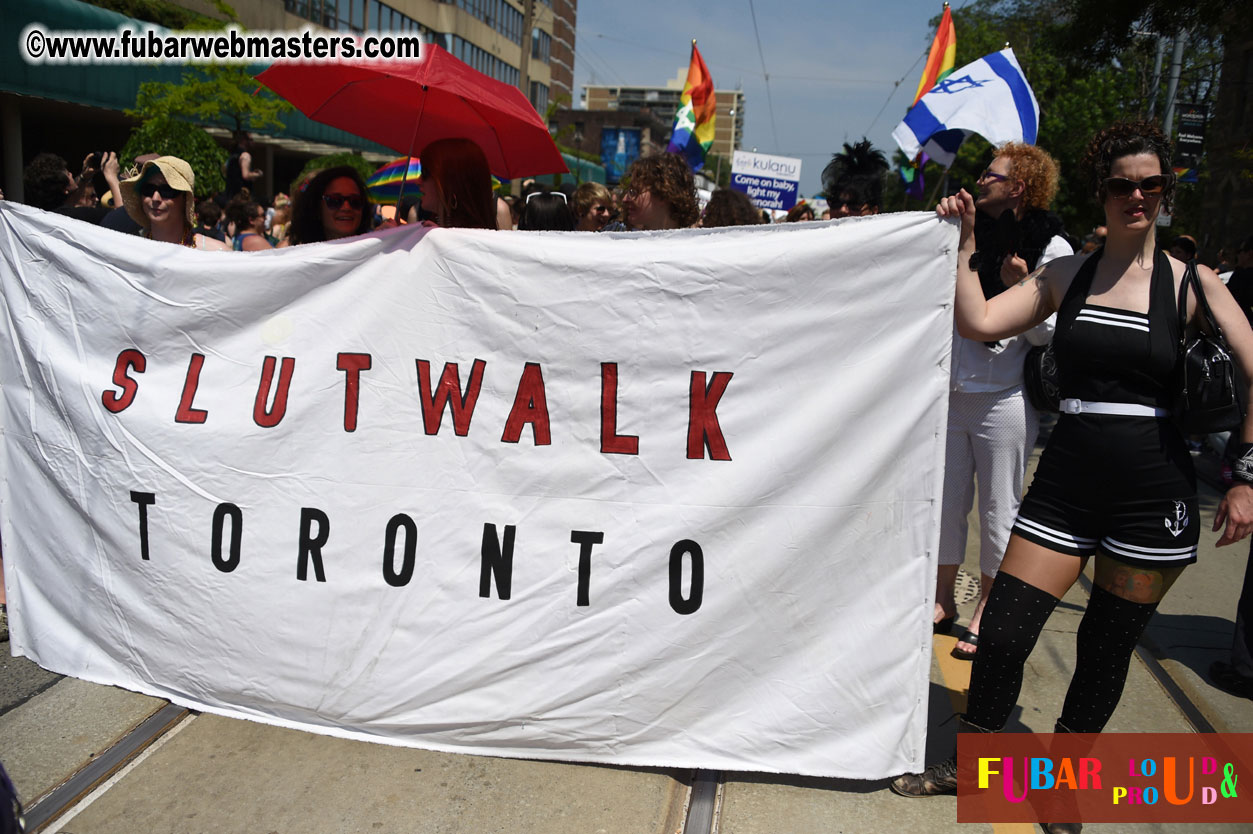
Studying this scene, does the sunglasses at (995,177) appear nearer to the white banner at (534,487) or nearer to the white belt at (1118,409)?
the white banner at (534,487)

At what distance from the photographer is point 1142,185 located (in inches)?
98.0

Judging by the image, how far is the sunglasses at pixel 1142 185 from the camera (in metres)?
2.48

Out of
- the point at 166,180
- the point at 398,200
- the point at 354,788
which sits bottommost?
the point at 354,788

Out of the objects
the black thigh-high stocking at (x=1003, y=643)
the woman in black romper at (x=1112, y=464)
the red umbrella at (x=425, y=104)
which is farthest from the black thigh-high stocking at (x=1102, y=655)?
the red umbrella at (x=425, y=104)

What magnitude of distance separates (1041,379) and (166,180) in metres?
3.42

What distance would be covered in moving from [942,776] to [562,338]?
5.79ft

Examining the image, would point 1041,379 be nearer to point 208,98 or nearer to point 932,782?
point 932,782

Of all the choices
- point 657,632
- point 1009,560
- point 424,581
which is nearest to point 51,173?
point 424,581

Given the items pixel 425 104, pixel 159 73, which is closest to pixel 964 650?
pixel 425 104

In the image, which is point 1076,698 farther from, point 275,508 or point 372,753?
point 275,508

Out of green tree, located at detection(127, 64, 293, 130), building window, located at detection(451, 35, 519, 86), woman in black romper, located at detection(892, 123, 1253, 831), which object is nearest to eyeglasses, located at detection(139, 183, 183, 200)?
woman in black romper, located at detection(892, 123, 1253, 831)

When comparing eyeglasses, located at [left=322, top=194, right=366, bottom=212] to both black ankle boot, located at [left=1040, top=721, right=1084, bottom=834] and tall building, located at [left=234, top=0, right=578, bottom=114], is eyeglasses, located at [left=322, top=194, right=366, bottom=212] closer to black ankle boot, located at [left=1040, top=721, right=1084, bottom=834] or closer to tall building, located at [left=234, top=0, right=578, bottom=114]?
black ankle boot, located at [left=1040, top=721, right=1084, bottom=834]

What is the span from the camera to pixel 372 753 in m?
2.96

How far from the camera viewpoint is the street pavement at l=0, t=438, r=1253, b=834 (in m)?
2.62
